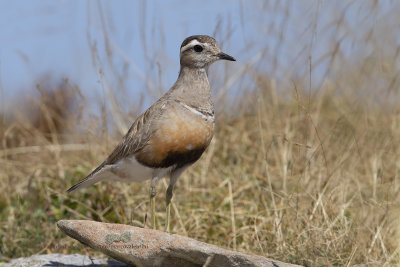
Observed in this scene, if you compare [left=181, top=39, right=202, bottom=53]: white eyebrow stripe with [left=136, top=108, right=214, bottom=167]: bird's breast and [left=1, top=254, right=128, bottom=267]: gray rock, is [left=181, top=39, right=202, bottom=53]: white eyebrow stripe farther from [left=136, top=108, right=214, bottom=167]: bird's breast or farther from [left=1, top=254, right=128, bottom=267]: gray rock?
[left=1, top=254, right=128, bottom=267]: gray rock

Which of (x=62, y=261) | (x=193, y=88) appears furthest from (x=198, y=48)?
(x=62, y=261)

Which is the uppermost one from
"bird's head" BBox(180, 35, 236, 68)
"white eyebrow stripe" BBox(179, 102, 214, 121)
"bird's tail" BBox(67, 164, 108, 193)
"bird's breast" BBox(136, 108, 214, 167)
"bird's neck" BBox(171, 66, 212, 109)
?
"bird's head" BBox(180, 35, 236, 68)

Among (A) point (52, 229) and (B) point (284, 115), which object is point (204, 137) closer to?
(A) point (52, 229)

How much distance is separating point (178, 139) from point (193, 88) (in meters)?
0.59

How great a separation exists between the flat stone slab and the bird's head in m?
1.69

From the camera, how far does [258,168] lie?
726 centimetres

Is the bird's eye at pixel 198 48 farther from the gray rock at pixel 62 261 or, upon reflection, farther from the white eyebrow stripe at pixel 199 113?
→ the gray rock at pixel 62 261

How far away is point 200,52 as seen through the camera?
5223mm

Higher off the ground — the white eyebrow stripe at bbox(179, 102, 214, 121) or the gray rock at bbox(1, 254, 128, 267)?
the white eyebrow stripe at bbox(179, 102, 214, 121)

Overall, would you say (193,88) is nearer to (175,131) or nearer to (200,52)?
(200,52)

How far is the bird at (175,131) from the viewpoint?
4.78 metres

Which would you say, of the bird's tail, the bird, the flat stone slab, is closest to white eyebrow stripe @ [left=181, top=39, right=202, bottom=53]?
the bird

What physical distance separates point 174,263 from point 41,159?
14.4 feet

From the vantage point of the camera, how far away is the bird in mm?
4781
